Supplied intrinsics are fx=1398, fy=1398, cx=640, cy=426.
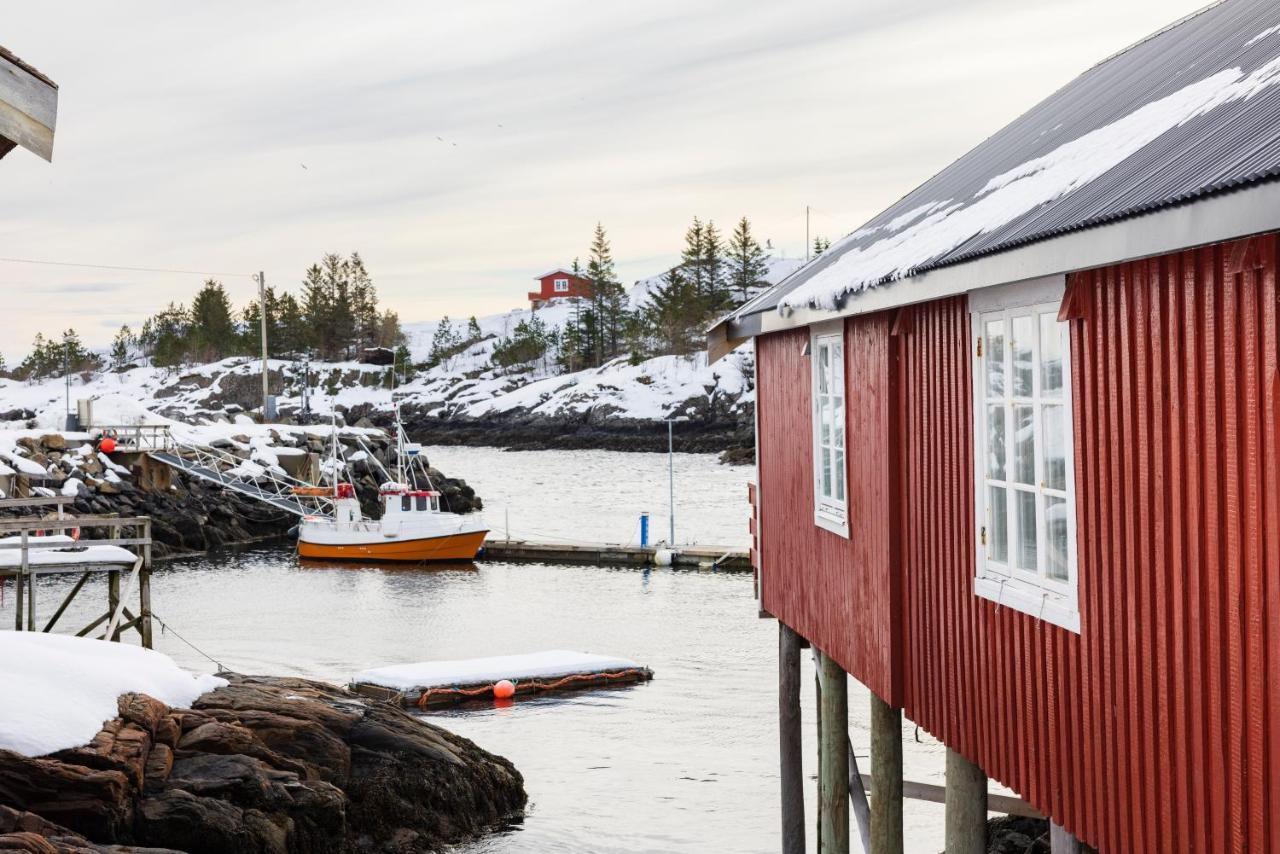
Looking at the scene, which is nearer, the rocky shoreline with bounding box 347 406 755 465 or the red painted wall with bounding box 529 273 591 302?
the rocky shoreline with bounding box 347 406 755 465

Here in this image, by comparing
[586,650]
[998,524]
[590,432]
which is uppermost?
[998,524]

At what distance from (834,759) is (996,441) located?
5040mm

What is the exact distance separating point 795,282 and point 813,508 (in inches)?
84.2

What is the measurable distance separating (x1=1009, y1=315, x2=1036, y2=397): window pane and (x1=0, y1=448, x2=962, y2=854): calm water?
34.0ft

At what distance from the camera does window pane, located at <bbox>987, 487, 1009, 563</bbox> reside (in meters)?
6.05

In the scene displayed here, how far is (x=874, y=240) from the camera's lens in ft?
31.6

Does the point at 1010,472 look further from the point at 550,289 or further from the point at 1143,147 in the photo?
A: the point at 550,289

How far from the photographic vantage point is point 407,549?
41.7 meters

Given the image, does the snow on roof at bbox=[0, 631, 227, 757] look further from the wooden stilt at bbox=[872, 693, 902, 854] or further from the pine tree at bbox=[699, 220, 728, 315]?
the pine tree at bbox=[699, 220, 728, 315]

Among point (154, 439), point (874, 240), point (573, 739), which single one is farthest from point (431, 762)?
point (154, 439)

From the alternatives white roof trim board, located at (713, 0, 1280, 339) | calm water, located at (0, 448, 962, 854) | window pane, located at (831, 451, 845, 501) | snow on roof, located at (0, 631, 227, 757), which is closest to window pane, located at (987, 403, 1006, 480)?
white roof trim board, located at (713, 0, 1280, 339)

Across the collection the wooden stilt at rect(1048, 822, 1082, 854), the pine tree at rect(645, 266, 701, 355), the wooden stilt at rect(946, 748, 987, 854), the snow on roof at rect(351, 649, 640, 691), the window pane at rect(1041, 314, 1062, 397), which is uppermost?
the pine tree at rect(645, 266, 701, 355)

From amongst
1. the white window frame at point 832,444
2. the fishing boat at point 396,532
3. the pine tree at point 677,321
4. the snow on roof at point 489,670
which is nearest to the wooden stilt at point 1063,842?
the white window frame at point 832,444

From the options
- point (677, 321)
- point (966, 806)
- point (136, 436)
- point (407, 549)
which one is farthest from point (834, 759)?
point (677, 321)
